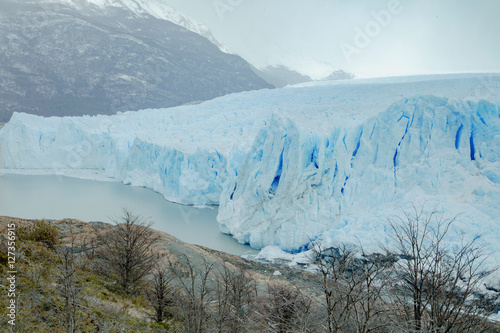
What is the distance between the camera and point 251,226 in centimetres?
1391

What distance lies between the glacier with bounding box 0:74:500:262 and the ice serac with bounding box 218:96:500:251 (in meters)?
0.04

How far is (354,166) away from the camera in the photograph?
1341 centimetres

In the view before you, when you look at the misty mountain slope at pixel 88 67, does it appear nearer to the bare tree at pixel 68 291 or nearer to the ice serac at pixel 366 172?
the ice serac at pixel 366 172

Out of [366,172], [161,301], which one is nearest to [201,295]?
[161,301]

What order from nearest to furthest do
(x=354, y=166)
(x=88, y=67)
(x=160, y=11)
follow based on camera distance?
(x=354, y=166)
(x=88, y=67)
(x=160, y=11)

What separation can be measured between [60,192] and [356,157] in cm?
1871

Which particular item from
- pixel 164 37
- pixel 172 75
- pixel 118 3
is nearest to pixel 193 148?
pixel 172 75

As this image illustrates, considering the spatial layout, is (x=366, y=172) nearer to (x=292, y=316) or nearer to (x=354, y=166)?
(x=354, y=166)

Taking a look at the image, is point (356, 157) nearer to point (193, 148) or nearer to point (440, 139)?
point (440, 139)

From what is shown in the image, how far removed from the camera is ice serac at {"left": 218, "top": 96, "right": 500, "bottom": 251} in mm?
11234

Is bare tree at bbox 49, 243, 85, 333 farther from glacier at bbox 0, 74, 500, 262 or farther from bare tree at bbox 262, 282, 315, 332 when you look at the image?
glacier at bbox 0, 74, 500, 262

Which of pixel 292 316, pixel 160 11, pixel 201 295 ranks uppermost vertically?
pixel 160 11

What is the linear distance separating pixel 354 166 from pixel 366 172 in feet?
2.07

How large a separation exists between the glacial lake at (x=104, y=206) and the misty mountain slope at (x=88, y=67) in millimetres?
39887
